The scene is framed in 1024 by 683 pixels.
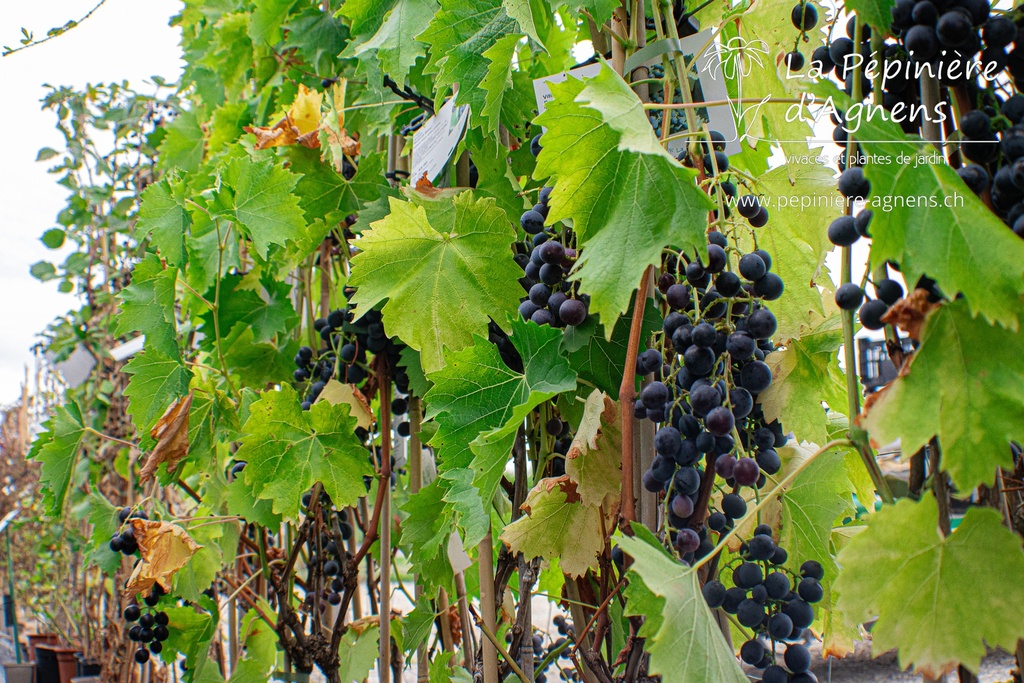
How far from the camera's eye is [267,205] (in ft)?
3.83

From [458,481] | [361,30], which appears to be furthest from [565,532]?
[361,30]

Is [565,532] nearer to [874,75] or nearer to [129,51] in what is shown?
[874,75]

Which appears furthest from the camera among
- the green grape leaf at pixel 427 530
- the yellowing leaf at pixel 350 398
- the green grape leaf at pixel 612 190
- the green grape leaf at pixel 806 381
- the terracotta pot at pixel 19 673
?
the terracotta pot at pixel 19 673

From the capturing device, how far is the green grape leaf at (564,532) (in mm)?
722

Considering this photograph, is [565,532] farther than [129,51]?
No

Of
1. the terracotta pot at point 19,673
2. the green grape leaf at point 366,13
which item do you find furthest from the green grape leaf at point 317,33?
the terracotta pot at point 19,673

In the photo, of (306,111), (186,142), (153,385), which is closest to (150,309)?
(153,385)

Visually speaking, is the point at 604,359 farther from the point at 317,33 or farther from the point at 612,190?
the point at 317,33

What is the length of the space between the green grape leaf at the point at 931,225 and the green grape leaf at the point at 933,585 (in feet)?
0.44

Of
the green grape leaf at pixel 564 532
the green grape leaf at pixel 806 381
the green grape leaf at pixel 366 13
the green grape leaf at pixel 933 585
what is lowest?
the green grape leaf at pixel 564 532

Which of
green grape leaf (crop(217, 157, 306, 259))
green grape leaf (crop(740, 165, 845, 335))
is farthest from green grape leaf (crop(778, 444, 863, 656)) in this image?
green grape leaf (crop(217, 157, 306, 259))

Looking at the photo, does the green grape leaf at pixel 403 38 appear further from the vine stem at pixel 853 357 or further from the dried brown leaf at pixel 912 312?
the dried brown leaf at pixel 912 312

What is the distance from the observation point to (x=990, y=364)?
423 mm

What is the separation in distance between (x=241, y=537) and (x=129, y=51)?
2155 millimetres
